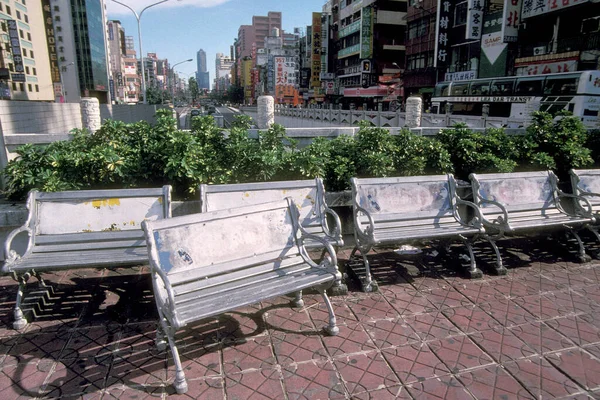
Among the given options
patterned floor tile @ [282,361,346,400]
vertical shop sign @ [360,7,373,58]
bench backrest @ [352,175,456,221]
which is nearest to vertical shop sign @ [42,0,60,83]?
vertical shop sign @ [360,7,373,58]

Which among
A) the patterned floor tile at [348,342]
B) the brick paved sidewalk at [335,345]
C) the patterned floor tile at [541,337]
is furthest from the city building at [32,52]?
the patterned floor tile at [541,337]

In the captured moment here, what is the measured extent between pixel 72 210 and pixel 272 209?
82.6 inches

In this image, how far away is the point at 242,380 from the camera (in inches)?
115

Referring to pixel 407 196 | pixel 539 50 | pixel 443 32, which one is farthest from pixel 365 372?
pixel 443 32

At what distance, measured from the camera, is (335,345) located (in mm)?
3350

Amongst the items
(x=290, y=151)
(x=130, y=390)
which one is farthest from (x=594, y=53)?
(x=130, y=390)

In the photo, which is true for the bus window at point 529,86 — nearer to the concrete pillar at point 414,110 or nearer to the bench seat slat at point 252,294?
the concrete pillar at point 414,110

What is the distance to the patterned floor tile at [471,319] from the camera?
361 centimetres

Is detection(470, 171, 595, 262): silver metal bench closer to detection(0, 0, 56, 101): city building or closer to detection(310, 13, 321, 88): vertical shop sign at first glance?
detection(0, 0, 56, 101): city building

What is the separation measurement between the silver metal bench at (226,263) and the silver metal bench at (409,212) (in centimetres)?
101

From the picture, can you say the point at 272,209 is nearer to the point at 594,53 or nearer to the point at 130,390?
the point at 130,390

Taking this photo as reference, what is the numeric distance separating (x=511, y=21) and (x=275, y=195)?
32.9 meters

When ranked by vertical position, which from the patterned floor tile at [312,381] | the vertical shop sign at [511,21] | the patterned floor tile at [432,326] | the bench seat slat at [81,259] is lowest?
the patterned floor tile at [312,381]

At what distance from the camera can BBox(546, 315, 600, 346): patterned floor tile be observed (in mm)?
3424
